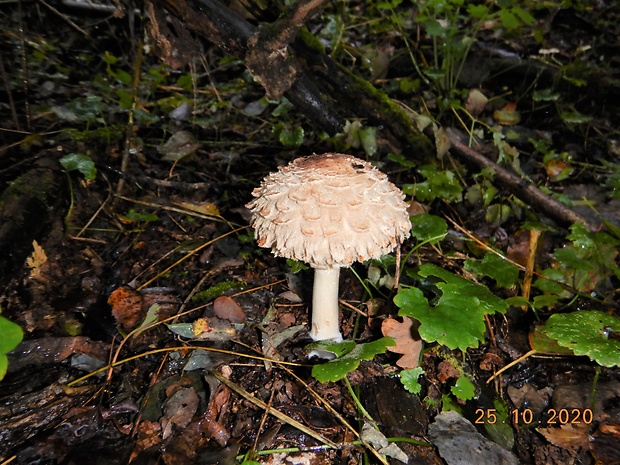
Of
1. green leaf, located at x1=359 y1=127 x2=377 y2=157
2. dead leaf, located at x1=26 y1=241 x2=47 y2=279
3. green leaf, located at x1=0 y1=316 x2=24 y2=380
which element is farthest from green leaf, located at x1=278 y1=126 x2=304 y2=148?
green leaf, located at x1=0 y1=316 x2=24 y2=380

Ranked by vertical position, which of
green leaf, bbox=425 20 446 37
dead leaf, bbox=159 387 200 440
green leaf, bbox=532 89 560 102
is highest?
green leaf, bbox=425 20 446 37

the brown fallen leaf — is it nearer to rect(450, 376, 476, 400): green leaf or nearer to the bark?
rect(450, 376, 476, 400): green leaf

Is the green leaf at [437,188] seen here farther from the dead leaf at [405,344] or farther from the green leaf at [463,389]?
the green leaf at [463,389]

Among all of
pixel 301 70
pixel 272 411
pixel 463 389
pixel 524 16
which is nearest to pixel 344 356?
pixel 272 411

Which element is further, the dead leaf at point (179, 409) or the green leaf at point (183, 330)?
the green leaf at point (183, 330)

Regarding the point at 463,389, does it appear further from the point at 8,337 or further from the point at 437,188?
the point at 8,337

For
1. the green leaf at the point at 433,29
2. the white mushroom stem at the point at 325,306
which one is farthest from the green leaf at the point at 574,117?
the white mushroom stem at the point at 325,306

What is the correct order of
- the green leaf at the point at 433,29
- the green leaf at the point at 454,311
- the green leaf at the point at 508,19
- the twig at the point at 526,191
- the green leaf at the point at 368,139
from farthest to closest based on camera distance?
1. the green leaf at the point at 508,19
2. the green leaf at the point at 433,29
3. the green leaf at the point at 368,139
4. the twig at the point at 526,191
5. the green leaf at the point at 454,311
